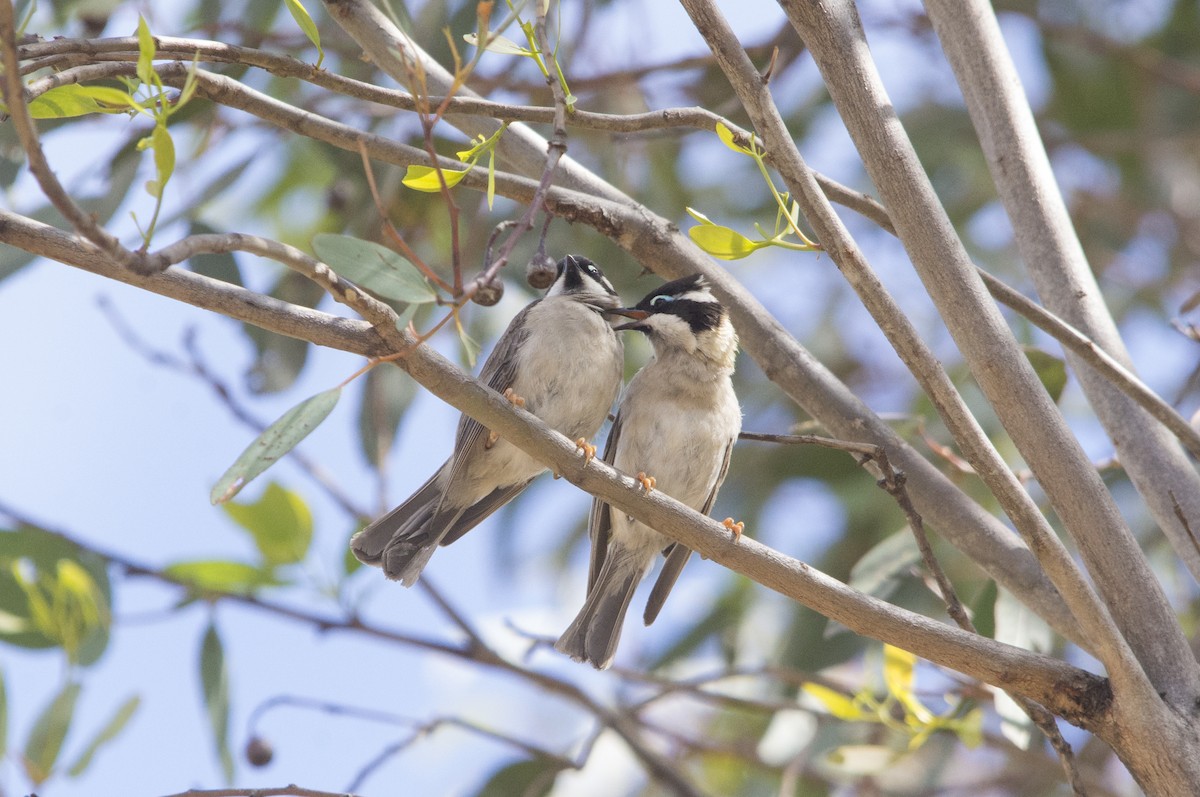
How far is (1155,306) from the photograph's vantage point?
5.92m

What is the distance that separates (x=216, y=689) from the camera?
3.61m

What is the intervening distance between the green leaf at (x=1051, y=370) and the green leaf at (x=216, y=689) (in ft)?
8.03

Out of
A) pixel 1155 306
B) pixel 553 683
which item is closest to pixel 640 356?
pixel 553 683

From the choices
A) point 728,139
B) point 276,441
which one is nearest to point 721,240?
point 728,139

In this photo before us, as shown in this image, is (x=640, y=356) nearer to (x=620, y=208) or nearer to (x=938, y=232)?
(x=620, y=208)

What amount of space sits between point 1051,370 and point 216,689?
2.53m

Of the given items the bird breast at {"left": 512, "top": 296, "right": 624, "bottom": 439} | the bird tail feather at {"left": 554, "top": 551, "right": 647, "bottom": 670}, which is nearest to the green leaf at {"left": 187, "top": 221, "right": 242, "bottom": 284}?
the bird breast at {"left": 512, "top": 296, "right": 624, "bottom": 439}

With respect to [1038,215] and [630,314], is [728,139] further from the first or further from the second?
[630,314]

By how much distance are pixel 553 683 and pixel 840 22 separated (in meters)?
2.62

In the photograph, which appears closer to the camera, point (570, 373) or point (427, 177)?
point (427, 177)

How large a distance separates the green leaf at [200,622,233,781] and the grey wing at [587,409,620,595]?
113 cm

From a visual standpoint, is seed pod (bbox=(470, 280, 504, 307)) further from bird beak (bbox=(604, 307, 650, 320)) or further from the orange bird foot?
bird beak (bbox=(604, 307, 650, 320))

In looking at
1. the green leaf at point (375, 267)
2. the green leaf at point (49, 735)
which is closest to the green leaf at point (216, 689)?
the green leaf at point (49, 735)

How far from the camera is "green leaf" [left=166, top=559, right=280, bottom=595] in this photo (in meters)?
3.75
